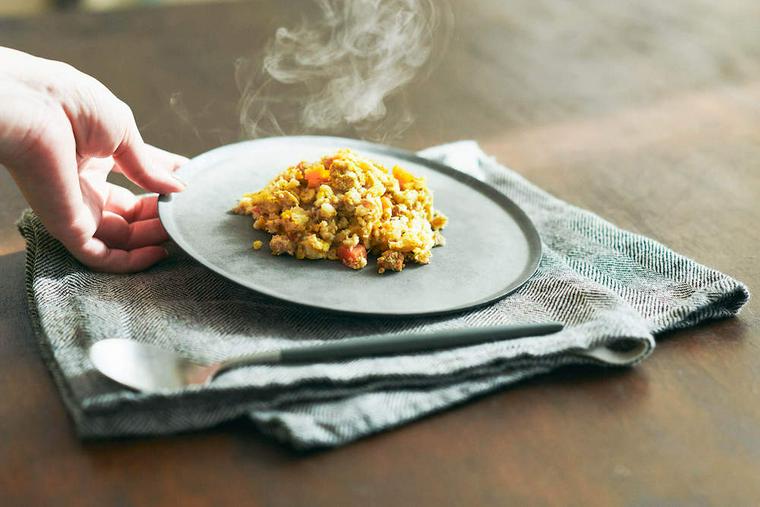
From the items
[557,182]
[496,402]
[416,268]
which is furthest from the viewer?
[557,182]

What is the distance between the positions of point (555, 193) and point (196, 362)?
930 mm

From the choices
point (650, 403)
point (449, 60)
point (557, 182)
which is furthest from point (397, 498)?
point (449, 60)

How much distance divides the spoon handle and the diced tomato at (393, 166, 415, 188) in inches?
13.8

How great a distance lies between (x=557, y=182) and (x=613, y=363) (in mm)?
716

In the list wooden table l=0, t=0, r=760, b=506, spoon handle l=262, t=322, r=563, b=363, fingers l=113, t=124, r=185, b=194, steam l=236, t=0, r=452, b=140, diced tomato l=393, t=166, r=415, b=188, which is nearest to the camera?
wooden table l=0, t=0, r=760, b=506

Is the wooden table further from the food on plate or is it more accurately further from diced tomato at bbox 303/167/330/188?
diced tomato at bbox 303/167/330/188

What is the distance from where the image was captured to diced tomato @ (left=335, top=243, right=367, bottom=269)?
1.22 m

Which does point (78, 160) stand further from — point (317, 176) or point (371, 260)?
point (371, 260)

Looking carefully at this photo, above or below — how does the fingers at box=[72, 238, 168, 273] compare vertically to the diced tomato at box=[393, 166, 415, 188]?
below

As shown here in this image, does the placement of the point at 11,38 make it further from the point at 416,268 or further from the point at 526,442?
the point at 526,442

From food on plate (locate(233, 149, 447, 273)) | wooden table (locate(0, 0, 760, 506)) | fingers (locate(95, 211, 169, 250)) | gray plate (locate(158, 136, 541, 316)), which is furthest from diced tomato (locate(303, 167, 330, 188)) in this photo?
wooden table (locate(0, 0, 760, 506))

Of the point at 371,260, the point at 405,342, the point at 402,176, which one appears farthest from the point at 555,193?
the point at 405,342

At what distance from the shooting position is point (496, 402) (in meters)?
1.03

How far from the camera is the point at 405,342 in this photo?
3.45ft
